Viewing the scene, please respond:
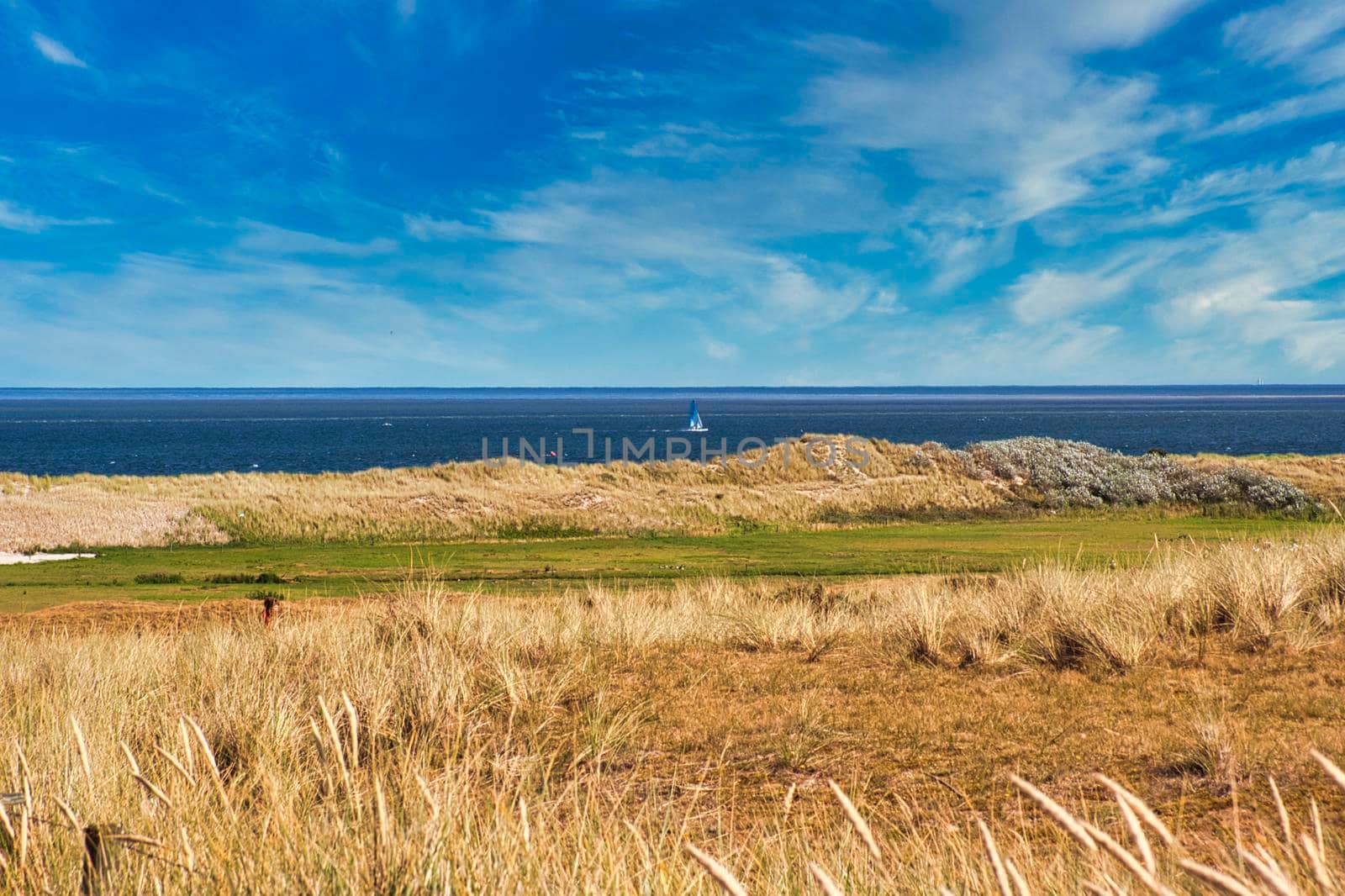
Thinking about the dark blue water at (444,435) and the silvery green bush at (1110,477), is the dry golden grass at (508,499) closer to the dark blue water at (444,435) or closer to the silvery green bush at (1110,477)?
the silvery green bush at (1110,477)

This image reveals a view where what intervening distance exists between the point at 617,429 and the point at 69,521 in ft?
339

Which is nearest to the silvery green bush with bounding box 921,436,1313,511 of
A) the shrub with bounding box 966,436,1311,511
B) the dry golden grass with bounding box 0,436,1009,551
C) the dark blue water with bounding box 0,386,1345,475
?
the shrub with bounding box 966,436,1311,511

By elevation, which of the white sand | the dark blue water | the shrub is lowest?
the dark blue water

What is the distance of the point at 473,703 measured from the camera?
6.51m

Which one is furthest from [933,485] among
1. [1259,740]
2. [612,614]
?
[1259,740]

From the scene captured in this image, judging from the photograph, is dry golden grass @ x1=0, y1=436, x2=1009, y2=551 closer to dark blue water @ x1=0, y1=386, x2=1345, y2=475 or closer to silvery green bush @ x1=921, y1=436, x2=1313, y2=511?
silvery green bush @ x1=921, y1=436, x2=1313, y2=511

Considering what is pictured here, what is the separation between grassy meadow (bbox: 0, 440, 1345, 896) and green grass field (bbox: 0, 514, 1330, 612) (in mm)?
329

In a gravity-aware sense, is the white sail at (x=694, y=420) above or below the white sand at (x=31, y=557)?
above

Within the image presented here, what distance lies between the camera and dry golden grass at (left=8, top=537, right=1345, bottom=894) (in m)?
2.95

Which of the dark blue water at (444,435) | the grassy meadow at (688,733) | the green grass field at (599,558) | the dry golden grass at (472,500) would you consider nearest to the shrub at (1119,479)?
the dry golden grass at (472,500)

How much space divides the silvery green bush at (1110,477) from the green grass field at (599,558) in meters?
5.24

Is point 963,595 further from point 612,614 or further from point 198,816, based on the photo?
point 198,816

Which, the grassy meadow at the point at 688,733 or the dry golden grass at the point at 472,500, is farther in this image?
the dry golden grass at the point at 472,500

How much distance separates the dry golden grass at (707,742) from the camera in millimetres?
2951
